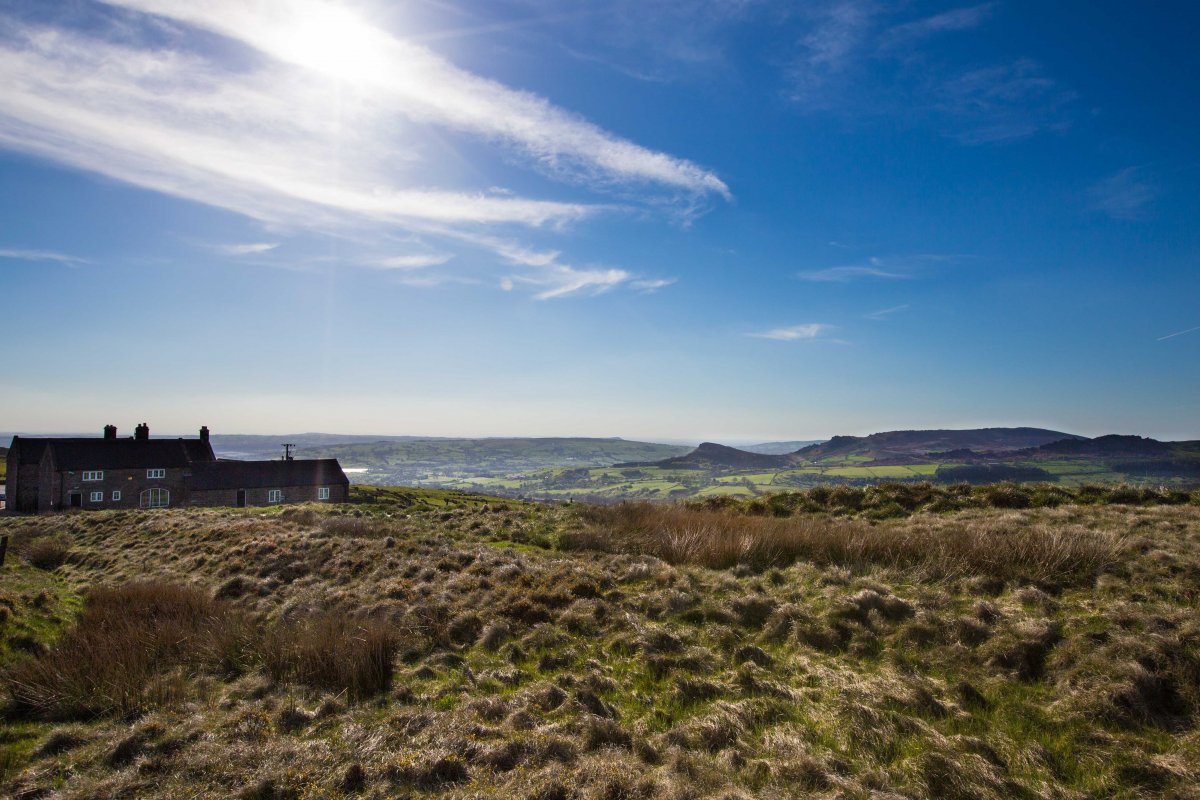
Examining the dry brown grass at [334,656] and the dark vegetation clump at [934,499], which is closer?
the dry brown grass at [334,656]

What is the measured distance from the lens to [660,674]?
7871 mm

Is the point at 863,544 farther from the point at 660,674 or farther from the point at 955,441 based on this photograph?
the point at 955,441

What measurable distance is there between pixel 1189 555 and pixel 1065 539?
1687mm

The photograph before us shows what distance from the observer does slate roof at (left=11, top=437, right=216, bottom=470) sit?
56188mm

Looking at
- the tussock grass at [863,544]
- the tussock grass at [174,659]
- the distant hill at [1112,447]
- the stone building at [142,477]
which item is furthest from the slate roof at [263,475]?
the distant hill at [1112,447]

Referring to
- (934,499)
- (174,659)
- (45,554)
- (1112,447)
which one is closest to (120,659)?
(174,659)

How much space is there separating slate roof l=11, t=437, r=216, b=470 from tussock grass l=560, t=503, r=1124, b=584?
65.0 meters

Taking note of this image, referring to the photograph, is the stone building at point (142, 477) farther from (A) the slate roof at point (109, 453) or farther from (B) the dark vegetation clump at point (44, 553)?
(B) the dark vegetation clump at point (44, 553)

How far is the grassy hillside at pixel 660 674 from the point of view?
552cm

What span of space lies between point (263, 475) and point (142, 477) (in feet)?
37.7

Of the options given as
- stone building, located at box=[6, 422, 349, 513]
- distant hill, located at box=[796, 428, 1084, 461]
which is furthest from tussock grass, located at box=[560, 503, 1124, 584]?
distant hill, located at box=[796, 428, 1084, 461]

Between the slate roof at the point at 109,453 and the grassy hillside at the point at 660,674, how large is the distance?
58404mm

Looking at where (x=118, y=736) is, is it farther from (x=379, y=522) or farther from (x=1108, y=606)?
(x=379, y=522)

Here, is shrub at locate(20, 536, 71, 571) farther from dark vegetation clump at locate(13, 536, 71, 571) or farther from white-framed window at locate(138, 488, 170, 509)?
white-framed window at locate(138, 488, 170, 509)
